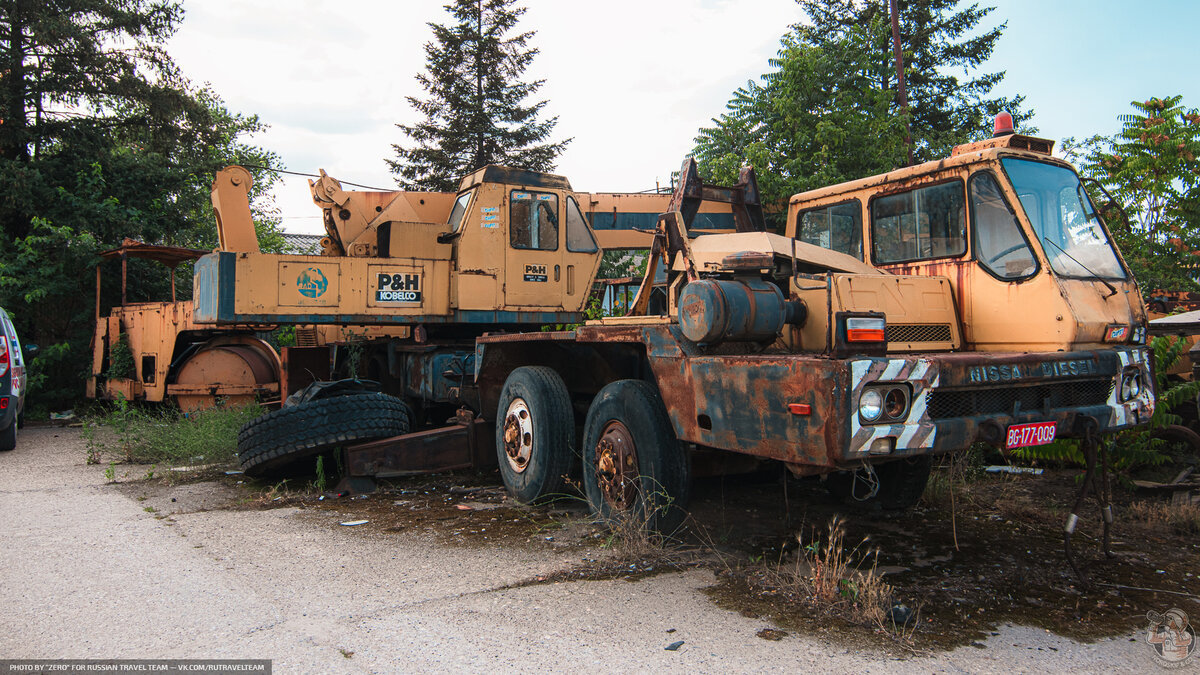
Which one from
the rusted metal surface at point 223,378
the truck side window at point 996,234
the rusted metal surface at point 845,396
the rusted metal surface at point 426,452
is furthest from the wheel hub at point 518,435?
the rusted metal surface at point 223,378

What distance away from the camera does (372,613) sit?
12.3ft

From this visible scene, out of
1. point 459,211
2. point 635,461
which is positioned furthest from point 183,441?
point 635,461

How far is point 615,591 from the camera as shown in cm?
406

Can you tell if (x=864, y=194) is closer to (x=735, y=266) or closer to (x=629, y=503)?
(x=735, y=266)

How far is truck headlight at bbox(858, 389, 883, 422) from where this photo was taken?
341 centimetres

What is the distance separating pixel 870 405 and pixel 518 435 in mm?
3297

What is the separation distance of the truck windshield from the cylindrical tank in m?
1.55

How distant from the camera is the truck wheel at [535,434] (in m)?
5.78

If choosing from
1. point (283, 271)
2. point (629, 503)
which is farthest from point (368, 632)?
point (283, 271)

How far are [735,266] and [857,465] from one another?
121 cm

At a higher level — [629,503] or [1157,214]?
[1157,214]

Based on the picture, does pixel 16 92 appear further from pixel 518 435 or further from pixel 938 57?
pixel 938 57

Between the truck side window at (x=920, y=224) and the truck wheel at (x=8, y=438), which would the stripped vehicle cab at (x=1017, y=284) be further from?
the truck wheel at (x=8, y=438)

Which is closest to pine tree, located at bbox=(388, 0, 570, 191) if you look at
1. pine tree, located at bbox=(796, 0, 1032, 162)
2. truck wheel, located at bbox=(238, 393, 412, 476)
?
pine tree, located at bbox=(796, 0, 1032, 162)
